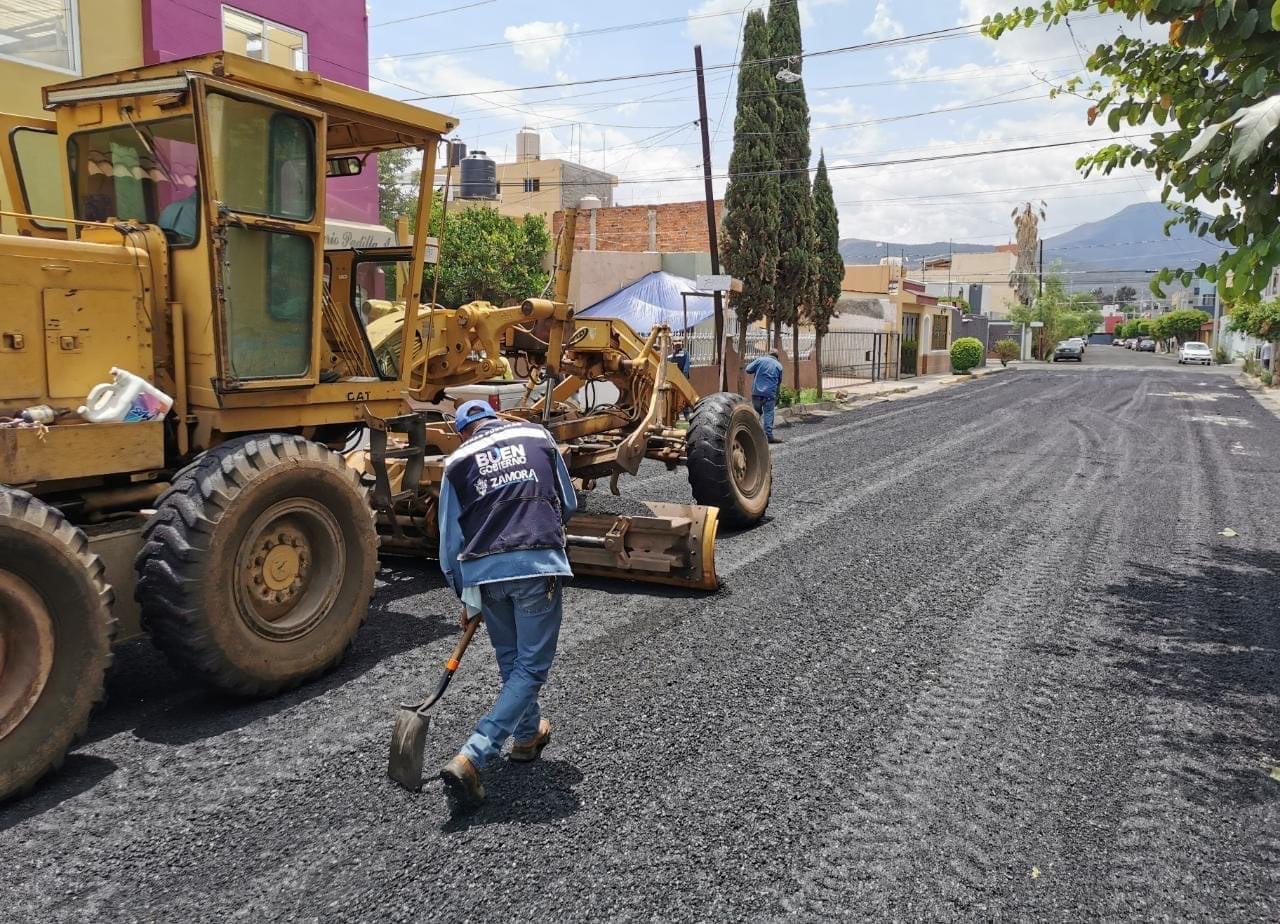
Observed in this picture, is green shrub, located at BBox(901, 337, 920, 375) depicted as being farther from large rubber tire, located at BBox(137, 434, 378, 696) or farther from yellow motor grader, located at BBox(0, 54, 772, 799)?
large rubber tire, located at BBox(137, 434, 378, 696)

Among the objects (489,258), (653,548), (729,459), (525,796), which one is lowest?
(525,796)

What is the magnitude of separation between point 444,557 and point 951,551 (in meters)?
5.56

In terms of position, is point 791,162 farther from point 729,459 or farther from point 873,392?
point 729,459

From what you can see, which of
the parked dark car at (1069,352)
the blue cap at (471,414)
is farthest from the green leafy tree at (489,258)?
the parked dark car at (1069,352)

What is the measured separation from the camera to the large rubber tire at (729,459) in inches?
362

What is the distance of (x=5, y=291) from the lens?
14.7 ft

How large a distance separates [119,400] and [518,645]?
2337 millimetres

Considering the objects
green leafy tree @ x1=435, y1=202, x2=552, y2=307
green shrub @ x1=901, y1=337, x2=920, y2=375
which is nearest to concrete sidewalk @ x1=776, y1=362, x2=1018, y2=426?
green shrub @ x1=901, y1=337, x2=920, y2=375

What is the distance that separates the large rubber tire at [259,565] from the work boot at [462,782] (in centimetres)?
156

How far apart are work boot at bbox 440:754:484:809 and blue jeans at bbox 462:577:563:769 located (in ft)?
0.36

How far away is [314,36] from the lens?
16734 millimetres

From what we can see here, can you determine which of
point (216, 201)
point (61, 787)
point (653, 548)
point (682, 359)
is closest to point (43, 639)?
point (61, 787)

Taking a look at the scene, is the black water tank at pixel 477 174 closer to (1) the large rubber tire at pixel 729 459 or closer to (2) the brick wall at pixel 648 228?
(2) the brick wall at pixel 648 228

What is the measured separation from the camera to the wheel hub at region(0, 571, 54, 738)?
403 centimetres
